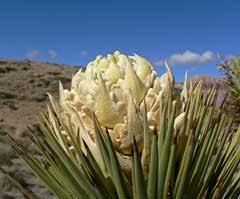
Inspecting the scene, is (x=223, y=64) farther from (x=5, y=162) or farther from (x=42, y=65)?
(x=42, y=65)

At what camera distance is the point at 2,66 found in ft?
87.7

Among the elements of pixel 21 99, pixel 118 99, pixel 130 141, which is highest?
pixel 118 99

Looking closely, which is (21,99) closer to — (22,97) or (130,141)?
(22,97)

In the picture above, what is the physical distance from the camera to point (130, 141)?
6.12ft

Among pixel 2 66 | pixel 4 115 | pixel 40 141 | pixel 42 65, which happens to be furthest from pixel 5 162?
pixel 42 65

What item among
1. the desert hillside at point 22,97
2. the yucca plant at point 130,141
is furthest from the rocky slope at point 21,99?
the yucca plant at point 130,141

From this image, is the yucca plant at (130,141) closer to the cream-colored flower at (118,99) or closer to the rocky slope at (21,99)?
the cream-colored flower at (118,99)

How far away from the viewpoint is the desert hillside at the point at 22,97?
10.4 meters

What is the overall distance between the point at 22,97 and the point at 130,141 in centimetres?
1933

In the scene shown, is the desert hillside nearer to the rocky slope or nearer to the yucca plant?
the rocky slope

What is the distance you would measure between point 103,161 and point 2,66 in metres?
25.8

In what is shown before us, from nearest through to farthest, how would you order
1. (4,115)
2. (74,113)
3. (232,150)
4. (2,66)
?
(74,113)
(232,150)
(4,115)
(2,66)

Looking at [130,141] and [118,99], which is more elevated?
[118,99]

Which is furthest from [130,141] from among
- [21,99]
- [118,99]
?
[21,99]
